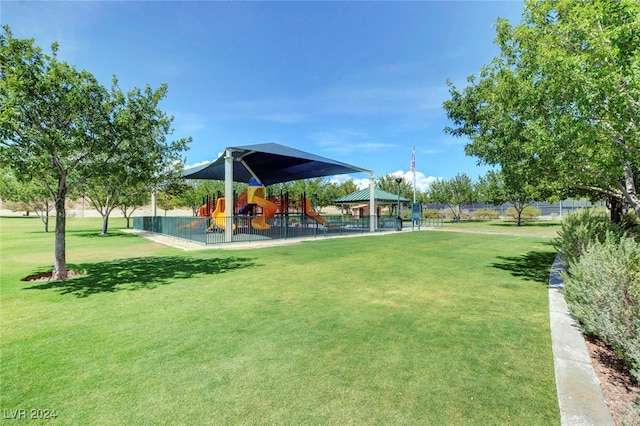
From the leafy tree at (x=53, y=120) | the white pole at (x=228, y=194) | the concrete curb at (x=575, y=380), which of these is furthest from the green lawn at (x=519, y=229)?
the leafy tree at (x=53, y=120)

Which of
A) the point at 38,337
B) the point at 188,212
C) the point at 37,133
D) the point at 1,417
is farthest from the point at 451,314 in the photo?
the point at 188,212

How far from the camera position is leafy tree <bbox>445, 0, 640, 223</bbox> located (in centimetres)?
430

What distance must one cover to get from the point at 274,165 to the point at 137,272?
15601 mm

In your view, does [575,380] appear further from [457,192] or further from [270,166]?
[457,192]

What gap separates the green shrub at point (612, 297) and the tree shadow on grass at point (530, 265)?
3.36m

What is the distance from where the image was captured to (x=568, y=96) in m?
5.62

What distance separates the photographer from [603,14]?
14.8 ft

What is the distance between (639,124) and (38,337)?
31.0 feet

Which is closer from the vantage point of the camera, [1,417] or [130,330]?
[1,417]

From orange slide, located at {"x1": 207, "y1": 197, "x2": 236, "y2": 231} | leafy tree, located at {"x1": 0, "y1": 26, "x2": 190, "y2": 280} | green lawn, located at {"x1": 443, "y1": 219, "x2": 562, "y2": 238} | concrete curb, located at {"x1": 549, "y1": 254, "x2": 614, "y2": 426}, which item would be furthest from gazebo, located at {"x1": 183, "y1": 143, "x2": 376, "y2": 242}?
concrete curb, located at {"x1": 549, "y1": 254, "x2": 614, "y2": 426}

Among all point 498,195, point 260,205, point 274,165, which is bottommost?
point 260,205

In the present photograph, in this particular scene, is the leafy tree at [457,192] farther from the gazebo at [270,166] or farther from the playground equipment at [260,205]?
the playground equipment at [260,205]

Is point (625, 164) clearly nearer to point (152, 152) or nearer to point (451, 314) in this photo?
point (451, 314)

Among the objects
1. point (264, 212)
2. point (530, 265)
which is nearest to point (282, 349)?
point (530, 265)
